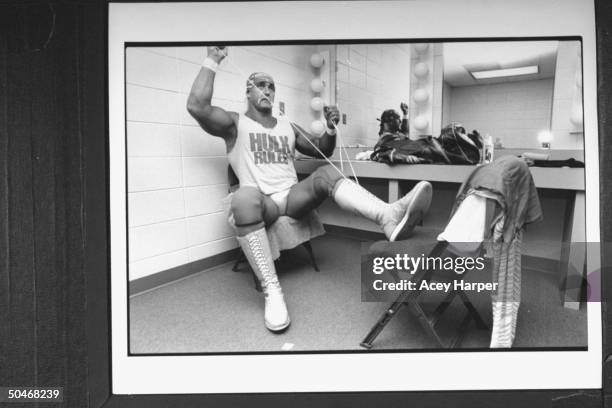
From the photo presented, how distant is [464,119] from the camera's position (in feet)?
3.88

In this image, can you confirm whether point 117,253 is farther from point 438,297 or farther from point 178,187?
point 438,297

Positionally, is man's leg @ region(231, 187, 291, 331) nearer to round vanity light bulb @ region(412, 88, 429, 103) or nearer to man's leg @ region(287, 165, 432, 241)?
man's leg @ region(287, 165, 432, 241)

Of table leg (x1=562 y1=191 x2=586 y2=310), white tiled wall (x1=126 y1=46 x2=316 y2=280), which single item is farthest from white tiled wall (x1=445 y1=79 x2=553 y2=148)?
white tiled wall (x1=126 y1=46 x2=316 y2=280)

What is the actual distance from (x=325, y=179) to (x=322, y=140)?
8.2 inches

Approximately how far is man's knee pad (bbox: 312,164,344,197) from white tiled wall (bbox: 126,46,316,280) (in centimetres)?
27

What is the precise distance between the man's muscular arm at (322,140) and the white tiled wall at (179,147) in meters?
0.11

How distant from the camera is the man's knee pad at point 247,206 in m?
0.99

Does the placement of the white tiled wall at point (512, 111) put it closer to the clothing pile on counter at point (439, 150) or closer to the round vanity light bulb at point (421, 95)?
the clothing pile on counter at point (439, 150)

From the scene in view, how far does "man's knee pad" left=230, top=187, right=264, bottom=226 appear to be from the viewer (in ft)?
3.26

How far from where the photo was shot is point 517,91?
109 centimetres

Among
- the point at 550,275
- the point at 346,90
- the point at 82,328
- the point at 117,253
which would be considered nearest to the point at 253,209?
the point at 117,253

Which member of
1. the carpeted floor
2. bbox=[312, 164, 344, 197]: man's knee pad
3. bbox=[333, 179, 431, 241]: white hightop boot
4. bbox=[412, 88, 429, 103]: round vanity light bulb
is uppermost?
bbox=[412, 88, 429, 103]: round vanity light bulb

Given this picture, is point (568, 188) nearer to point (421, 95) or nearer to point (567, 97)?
point (567, 97)

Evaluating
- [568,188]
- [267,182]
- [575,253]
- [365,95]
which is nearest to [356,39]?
[267,182]
